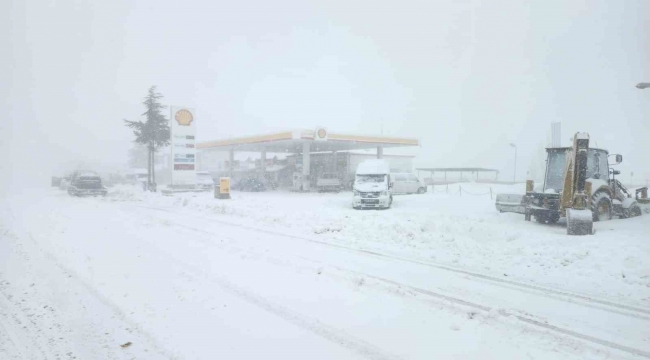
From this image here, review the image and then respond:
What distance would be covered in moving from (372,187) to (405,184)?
39.7ft

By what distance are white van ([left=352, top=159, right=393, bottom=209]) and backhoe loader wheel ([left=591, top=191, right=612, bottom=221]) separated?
884 cm

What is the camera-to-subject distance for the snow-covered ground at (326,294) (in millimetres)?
4094

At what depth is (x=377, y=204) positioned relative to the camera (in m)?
18.5

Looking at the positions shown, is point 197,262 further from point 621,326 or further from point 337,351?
point 621,326

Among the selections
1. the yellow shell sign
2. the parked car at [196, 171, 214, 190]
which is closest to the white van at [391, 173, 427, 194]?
the parked car at [196, 171, 214, 190]

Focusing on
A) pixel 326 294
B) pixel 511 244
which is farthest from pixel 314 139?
pixel 326 294

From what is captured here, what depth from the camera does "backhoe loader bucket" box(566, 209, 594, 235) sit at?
32.0ft

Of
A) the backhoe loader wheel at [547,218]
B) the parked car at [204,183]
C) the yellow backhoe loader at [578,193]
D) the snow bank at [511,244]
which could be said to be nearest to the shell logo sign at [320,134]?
the parked car at [204,183]

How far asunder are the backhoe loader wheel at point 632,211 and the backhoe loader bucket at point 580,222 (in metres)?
5.01

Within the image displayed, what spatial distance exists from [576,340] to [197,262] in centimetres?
660

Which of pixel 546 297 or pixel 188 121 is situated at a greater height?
pixel 188 121

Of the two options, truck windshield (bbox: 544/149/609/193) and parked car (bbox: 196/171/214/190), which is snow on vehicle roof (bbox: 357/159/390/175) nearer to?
truck windshield (bbox: 544/149/609/193)

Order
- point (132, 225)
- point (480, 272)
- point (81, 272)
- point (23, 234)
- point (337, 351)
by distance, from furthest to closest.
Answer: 1. point (132, 225)
2. point (23, 234)
3. point (480, 272)
4. point (81, 272)
5. point (337, 351)

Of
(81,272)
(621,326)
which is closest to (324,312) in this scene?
(621,326)
